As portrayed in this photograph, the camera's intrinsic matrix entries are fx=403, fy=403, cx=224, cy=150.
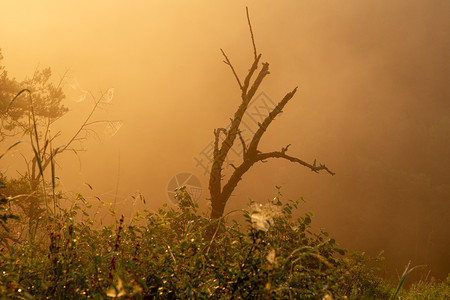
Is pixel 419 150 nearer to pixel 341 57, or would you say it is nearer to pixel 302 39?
pixel 341 57

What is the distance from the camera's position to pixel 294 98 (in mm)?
89438

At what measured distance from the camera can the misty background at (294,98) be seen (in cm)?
4470

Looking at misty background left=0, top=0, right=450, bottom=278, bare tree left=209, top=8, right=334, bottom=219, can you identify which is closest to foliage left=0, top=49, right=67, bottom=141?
misty background left=0, top=0, right=450, bottom=278

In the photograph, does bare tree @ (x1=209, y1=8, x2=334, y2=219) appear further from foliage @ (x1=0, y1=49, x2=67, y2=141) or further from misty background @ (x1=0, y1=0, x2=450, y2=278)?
foliage @ (x1=0, y1=49, x2=67, y2=141)

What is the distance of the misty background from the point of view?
147ft

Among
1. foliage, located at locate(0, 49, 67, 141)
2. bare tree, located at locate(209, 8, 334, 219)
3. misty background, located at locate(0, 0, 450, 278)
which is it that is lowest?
bare tree, located at locate(209, 8, 334, 219)

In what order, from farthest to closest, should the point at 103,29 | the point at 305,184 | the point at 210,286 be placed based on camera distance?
the point at 103,29 → the point at 305,184 → the point at 210,286

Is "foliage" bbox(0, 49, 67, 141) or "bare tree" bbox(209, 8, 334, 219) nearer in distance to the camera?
"bare tree" bbox(209, 8, 334, 219)

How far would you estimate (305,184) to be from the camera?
54.8 metres

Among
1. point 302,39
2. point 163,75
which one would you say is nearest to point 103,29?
point 163,75

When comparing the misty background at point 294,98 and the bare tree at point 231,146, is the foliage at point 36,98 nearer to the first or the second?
the misty background at point 294,98

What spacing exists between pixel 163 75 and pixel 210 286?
112 metres

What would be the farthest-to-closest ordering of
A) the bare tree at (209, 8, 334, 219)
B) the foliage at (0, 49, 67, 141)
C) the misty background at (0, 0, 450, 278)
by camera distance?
the misty background at (0, 0, 450, 278)
the foliage at (0, 49, 67, 141)
the bare tree at (209, 8, 334, 219)

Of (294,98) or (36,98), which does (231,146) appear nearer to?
(36,98)
